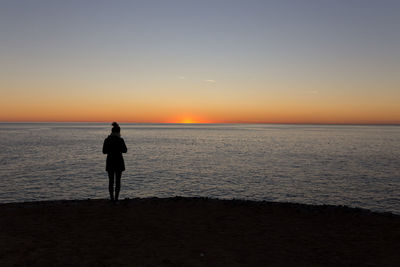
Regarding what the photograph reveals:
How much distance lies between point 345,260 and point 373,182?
920 inches

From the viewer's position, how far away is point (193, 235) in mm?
8297

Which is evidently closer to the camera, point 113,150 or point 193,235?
point 193,235

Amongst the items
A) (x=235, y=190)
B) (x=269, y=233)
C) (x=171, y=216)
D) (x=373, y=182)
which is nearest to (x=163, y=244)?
→ (x=171, y=216)

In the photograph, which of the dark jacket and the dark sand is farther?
the dark jacket

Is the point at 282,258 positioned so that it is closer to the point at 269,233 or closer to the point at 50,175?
the point at 269,233

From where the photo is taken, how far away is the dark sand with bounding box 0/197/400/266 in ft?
21.9

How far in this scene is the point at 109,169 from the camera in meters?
11.2

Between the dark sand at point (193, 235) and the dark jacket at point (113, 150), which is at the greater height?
the dark jacket at point (113, 150)

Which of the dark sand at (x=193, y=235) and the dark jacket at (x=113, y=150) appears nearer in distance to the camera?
the dark sand at (x=193, y=235)

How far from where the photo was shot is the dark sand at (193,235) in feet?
21.9

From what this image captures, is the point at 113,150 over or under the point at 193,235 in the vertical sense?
over

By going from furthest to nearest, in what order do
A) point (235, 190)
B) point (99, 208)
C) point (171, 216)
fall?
point (235, 190) → point (99, 208) → point (171, 216)

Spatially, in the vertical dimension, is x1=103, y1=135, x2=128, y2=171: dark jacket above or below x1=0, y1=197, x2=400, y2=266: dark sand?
above

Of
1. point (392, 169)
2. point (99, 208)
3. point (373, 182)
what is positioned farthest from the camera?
point (392, 169)
